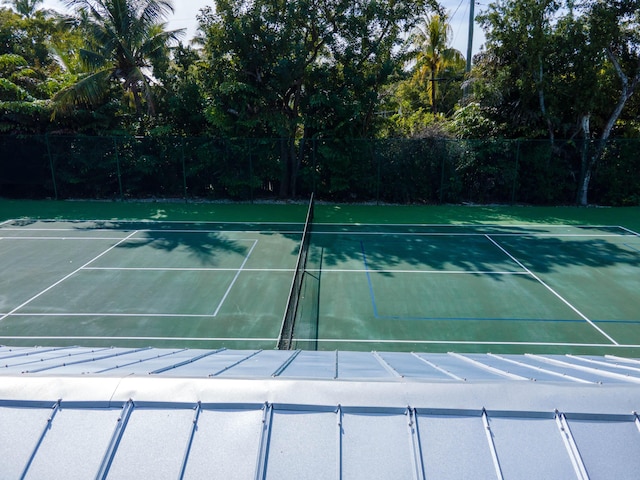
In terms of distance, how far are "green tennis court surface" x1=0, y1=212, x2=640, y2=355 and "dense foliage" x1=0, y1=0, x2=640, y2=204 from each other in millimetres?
5293

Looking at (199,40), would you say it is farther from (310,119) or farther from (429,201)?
(429,201)

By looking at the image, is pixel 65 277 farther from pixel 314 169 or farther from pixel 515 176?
pixel 515 176

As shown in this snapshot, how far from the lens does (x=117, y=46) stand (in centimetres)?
2258

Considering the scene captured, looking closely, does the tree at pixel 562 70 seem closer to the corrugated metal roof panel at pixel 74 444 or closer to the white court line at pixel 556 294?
the white court line at pixel 556 294

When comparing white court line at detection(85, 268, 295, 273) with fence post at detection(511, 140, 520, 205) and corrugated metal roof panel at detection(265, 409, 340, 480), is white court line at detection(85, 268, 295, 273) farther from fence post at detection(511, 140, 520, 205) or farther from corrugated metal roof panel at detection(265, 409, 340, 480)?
fence post at detection(511, 140, 520, 205)

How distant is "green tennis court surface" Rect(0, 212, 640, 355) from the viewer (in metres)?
10.6

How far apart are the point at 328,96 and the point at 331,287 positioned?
39.3 ft

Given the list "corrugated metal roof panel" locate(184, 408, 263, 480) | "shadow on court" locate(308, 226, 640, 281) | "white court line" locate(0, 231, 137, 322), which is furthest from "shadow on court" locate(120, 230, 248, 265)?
"corrugated metal roof panel" locate(184, 408, 263, 480)

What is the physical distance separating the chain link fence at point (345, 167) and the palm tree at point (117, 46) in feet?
7.06

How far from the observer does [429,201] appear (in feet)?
78.0

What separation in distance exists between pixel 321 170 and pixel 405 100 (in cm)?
1369

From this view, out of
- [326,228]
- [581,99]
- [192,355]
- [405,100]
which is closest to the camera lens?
[192,355]

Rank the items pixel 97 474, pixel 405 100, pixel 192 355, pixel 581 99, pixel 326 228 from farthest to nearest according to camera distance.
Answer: pixel 405 100
pixel 581 99
pixel 326 228
pixel 192 355
pixel 97 474

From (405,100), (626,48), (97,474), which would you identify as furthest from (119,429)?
(405,100)
